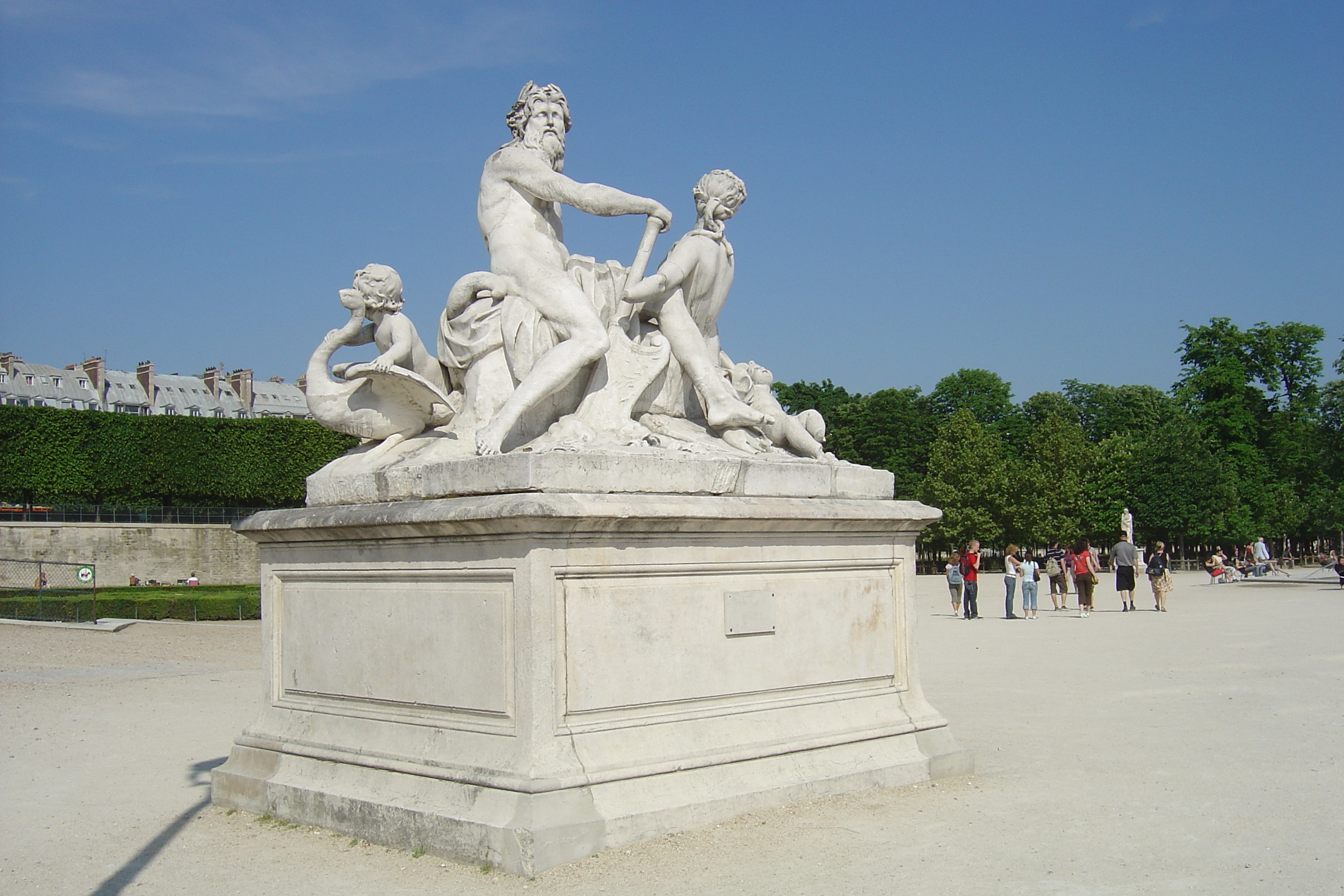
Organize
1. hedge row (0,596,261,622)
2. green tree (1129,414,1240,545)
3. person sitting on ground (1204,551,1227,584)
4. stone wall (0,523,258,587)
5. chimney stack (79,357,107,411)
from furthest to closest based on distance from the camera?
A: 1. chimney stack (79,357,107,411)
2. green tree (1129,414,1240,545)
3. stone wall (0,523,258,587)
4. person sitting on ground (1204,551,1227,584)
5. hedge row (0,596,261,622)

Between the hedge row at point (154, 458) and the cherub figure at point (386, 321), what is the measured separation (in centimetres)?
3830

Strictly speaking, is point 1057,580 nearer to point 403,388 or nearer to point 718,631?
point 718,631

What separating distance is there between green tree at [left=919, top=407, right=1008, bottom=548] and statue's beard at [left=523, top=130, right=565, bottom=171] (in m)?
39.1

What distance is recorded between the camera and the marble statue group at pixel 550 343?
6121 mm

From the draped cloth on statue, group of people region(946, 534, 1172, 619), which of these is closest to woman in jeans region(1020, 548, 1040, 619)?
group of people region(946, 534, 1172, 619)

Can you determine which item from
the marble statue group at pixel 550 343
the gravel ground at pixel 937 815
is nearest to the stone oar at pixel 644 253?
the marble statue group at pixel 550 343

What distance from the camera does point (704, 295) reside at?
270 inches

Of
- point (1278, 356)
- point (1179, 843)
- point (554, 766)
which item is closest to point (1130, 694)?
point (1179, 843)

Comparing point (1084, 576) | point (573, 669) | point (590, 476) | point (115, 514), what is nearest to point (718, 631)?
point (573, 669)

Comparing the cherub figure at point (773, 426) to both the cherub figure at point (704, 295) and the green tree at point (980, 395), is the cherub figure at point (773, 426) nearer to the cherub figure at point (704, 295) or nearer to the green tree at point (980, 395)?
the cherub figure at point (704, 295)

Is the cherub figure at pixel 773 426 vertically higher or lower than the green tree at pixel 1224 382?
lower

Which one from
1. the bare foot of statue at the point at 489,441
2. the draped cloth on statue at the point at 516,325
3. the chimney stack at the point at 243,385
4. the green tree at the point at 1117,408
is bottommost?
the bare foot of statue at the point at 489,441

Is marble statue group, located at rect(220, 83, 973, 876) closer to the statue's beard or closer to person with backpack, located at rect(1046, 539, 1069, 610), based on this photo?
the statue's beard

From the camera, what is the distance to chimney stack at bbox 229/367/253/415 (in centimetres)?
7806
